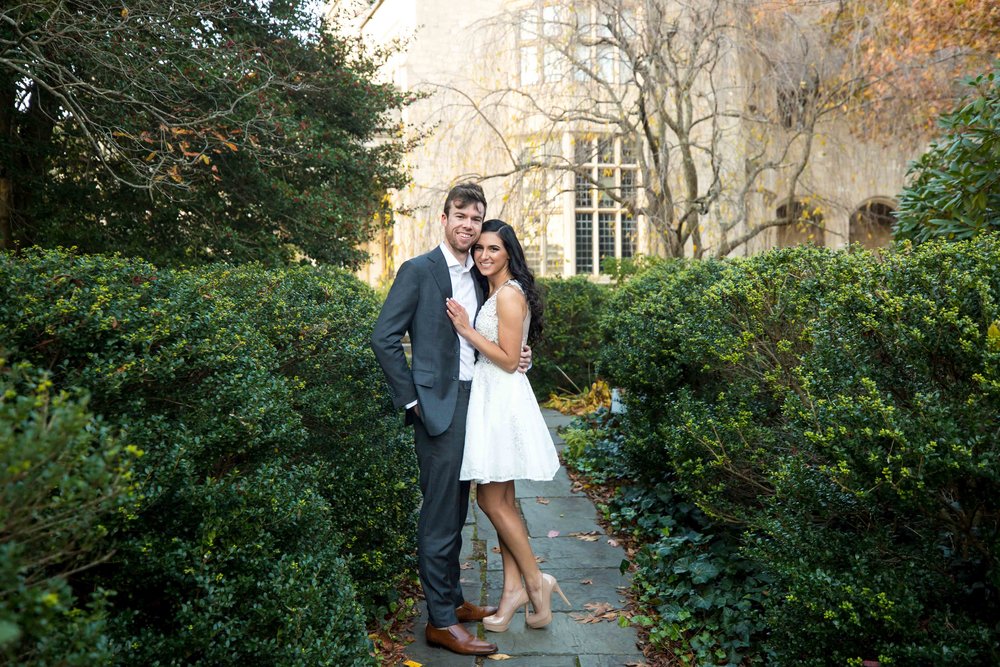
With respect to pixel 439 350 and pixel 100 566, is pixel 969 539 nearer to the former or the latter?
pixel 439 350

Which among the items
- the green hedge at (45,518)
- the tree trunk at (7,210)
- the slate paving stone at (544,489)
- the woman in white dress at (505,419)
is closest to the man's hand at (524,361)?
the woman in white dress at (505,419)

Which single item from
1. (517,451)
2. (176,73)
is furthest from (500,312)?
(176,73)

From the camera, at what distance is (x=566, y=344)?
11.2 m

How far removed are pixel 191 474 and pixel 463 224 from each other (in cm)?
186

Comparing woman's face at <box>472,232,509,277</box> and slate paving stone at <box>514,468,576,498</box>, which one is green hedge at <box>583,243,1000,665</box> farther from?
slate paving stone at <box>514,468,576,498</box>

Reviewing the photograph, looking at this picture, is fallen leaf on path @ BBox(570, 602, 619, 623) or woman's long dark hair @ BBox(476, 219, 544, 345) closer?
woman's long dark hair @ BBox(476, 219, 544, 345)

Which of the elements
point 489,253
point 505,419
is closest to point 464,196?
point 489,253

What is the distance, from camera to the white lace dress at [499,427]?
3.76m

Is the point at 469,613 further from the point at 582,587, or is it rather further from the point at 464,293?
the point at 464,293

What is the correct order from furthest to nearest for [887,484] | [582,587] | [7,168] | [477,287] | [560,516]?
[7,168] → [560,516] → [582,587] → [477,287] → [887,484]

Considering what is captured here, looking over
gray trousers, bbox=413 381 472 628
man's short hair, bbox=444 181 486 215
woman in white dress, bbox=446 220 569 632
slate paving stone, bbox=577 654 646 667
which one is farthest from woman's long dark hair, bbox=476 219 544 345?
slate paving stone, bbox=577 654 646 667

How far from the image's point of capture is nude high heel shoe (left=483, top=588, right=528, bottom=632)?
12.9 ft

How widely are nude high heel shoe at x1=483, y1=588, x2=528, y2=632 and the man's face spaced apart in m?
1.80

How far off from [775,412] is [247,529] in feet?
10.2
